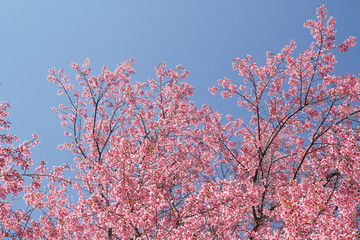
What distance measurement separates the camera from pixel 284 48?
443 inches

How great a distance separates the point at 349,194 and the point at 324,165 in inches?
38.4

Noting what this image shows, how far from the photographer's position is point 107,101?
1406 cm

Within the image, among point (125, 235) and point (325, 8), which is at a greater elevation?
point (325, 8)

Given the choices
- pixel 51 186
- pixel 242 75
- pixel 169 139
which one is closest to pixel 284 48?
pixel 242 75

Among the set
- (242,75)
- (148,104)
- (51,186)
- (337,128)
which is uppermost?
(148,104)

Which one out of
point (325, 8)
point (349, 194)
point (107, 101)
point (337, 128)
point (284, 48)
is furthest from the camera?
point (107, 101)

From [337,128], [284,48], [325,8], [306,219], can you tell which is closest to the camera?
[306,219]

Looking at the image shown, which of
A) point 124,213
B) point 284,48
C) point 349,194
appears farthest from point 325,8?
point 124,213

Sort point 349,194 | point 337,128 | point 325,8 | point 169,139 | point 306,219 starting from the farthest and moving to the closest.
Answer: point 169,139, point 325,8, point 337,128, point 349,194, point 306,219

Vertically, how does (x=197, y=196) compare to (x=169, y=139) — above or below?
below

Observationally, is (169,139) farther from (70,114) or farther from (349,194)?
(349,194)

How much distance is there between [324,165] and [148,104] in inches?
355

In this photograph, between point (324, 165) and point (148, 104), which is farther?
point (148, 104)

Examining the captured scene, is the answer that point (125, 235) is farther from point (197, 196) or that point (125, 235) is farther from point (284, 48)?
point (284, 48)
